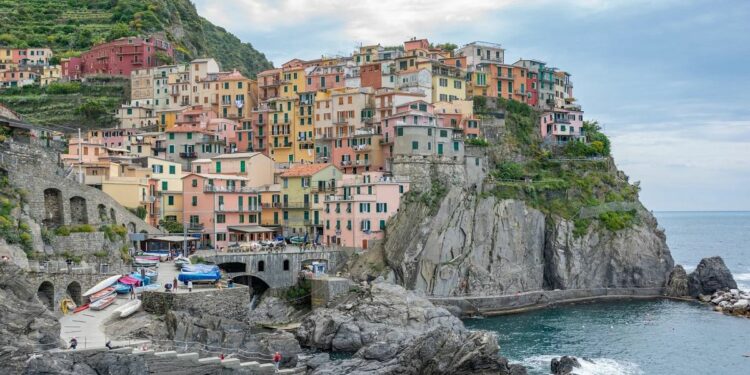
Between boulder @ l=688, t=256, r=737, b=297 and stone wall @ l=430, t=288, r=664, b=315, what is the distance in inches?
122

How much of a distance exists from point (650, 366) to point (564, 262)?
25.2m

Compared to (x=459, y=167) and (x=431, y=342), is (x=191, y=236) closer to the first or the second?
(x=459, y=167)

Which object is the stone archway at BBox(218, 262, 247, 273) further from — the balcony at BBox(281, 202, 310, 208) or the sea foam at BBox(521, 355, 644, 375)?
the sea foam at BBox(521, 355, 644, 375)

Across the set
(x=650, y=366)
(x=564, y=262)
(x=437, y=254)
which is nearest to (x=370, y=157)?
(x=437, y=254)

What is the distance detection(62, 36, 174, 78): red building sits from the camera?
382 ft

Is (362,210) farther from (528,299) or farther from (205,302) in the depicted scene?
(205,302)

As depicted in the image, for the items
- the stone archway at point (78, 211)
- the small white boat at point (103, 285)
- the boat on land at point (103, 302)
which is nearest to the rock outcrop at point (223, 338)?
the boat on land at point (103, 302)

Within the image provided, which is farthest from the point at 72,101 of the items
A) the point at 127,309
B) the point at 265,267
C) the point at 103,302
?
the point at 127,309

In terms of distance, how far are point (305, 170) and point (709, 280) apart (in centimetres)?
4033

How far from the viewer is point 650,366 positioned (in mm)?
59844

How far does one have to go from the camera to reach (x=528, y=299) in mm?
80000

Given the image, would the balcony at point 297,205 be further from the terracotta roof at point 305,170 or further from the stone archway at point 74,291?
the stone archway at point 74,291

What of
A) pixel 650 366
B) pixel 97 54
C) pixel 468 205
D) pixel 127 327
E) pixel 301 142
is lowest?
pixel 650 366

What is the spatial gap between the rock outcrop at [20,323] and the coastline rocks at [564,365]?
2994 cm
